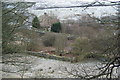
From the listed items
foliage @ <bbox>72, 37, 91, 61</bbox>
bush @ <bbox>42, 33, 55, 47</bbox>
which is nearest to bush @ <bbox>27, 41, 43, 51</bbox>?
→ bush @ <bbox>42, 33, 55, 47</bbox>

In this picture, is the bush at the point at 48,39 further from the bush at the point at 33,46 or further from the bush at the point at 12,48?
the bush at the point at 12,48

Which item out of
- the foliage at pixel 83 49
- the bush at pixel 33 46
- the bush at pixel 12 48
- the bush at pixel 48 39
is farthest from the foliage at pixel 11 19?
the bush at pixel 48 39

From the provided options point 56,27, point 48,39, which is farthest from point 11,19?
point 56,27

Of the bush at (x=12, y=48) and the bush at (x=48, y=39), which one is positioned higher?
the bush at (x=12, y=48)

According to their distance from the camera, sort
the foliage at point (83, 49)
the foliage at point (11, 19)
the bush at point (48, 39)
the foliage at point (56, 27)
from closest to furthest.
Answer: the foliage at point (83, 49)
the foliage at point (11, 19)
the bush at point (48, 39)
the foliage at point (56, 27)

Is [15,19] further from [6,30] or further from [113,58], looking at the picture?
[113,58]

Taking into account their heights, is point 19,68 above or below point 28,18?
below

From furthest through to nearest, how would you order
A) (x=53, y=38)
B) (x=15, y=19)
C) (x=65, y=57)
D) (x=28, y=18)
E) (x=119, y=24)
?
(x=53, y=38), (x=65, y=57), (x=28, y=18), (x=15, y=19), (x=119, y=24)

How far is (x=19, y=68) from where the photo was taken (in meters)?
3.50

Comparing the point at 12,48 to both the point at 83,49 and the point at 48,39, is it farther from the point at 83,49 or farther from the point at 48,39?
the point at 48,39

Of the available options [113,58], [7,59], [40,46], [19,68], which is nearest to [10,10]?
[7,59]

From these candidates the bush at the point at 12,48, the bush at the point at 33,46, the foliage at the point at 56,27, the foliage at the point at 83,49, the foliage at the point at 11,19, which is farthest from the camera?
the foliage at the point at 56,27

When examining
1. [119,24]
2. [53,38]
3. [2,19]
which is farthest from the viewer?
[53,38]

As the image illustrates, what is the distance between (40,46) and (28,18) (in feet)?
14.2
